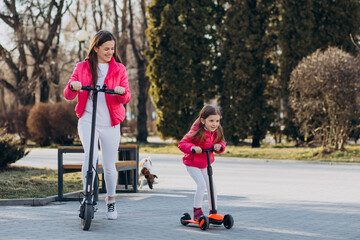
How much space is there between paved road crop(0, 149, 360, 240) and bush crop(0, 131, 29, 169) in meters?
3.59

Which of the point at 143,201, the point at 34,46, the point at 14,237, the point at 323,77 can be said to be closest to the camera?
the point at 14,237

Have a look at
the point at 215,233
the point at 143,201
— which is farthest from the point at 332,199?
the point at 215,233

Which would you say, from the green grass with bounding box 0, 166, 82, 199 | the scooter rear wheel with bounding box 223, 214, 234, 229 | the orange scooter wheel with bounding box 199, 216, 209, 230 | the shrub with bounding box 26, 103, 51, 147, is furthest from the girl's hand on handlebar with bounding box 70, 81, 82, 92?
the shrub with bounding box 26, 103, 51, 147

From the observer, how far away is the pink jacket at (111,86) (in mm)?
6645

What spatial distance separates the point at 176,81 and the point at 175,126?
2.01 m

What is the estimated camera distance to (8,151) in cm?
1430

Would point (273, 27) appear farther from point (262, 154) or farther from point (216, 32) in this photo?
point (262, 154)

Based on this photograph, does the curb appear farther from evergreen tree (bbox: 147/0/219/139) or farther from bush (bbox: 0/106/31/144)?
bush (bbox: 0/106/31/144)

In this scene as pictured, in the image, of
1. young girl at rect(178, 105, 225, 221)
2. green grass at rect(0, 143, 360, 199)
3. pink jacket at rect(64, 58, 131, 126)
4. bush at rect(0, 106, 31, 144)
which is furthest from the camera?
bush at rect(0, 106, 31, 144)

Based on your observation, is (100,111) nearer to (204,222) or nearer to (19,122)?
(204,222)

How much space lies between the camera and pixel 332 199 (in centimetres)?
993

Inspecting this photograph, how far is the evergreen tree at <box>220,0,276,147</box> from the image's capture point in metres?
27.5

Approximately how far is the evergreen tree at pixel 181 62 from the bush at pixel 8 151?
14.0 metres

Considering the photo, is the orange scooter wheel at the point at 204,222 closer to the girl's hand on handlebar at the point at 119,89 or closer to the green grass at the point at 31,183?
the girl's hand on handlebar at the point at 119,89
